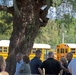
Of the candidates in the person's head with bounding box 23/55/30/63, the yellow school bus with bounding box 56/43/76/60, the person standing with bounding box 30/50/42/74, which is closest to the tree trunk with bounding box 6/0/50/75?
the person standing with bounding box 30/50/42/74

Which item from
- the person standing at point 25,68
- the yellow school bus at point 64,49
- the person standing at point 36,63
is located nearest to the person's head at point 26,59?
the person standing at point 25,68

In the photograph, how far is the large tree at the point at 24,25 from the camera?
12000mm

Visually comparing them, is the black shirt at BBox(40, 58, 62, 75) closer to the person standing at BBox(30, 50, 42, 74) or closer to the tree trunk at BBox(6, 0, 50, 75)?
the person standing at BBox(30, 50, 42, 74)

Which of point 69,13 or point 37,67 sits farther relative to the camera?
point 69,13

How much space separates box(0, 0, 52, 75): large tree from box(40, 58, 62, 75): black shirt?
2.52 m

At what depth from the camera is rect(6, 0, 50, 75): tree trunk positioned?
39.4 ft

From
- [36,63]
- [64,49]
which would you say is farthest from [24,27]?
[64,49]

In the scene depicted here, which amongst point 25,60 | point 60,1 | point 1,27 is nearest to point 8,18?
point 1,27

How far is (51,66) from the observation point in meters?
9.60

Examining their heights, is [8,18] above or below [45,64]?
above

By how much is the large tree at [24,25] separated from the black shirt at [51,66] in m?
2.52

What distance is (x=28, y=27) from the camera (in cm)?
1205

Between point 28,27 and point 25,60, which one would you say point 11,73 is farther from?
point 25,60

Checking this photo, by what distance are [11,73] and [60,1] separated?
3.24m
